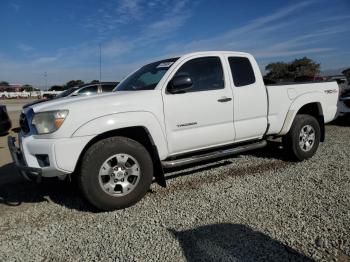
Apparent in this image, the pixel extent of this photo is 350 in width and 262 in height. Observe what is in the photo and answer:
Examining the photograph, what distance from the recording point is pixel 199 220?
3.78m

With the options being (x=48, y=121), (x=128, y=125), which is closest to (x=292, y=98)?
(x=128, y=125)

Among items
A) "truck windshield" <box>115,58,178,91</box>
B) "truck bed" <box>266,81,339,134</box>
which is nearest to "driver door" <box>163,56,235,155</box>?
"truck windshield" <box>115,58,178,91</box>

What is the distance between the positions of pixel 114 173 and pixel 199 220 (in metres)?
1.14

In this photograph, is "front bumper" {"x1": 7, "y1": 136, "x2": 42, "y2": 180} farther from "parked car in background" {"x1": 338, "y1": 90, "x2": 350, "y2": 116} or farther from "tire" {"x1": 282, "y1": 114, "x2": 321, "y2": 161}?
"parked car in background" {"x1": 338, "y1": 90, "x2": 350, "y2": 116}

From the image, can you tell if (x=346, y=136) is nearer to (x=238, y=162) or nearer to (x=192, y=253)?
(x=238, y=162)

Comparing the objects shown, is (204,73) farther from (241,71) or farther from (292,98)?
(292,98)

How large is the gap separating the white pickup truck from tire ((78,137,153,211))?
1 centimetres

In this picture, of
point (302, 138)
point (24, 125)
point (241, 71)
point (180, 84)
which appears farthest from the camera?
point (302, 138)

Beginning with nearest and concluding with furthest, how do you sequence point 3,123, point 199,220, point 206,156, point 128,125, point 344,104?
point 199,220 < point 128,125 < point 206,156 < point 3,123 < point 344,104

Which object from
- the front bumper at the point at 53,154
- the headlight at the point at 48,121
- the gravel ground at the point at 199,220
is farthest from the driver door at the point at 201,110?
the headlight at the point at 48,121

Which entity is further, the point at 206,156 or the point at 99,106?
the point at 206,156

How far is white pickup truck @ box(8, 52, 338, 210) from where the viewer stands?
3.92m

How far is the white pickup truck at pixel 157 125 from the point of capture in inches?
154

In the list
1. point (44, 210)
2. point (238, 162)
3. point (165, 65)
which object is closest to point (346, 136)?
point (238, 162)
